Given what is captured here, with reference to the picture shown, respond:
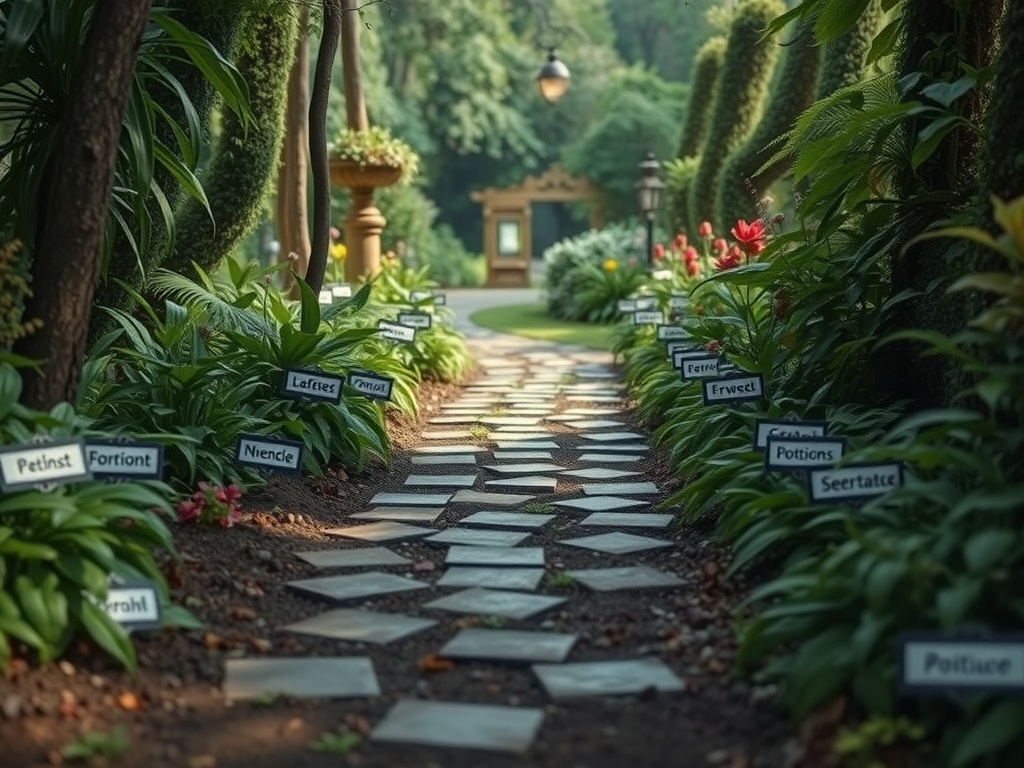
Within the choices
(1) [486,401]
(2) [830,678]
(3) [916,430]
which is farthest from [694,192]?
(2) [830,678]

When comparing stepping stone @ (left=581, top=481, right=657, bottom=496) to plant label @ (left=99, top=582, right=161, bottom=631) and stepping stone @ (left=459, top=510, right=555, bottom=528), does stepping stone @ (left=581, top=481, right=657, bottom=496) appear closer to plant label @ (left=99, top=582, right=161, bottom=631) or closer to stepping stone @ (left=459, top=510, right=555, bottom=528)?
stepping stone @ (left=459, top=510, right=555, bottom=528)

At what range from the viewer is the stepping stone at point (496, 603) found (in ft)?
11.8

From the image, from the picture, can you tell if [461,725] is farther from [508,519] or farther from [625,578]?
[508,519]

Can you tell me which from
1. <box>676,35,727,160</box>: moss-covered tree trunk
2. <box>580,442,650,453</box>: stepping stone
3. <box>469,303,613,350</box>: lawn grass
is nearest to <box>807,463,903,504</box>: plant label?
<box>580,442,650,453</box>: stepping stone

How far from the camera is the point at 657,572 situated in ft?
13.3

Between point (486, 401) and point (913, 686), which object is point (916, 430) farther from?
point (486, 401)

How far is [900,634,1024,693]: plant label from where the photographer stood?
8.12 ft

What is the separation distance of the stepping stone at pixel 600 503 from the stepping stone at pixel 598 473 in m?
0.48

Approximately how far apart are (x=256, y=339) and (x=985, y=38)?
2978mm

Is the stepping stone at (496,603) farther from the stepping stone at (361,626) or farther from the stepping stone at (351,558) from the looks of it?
the stepping stone at (351,558)

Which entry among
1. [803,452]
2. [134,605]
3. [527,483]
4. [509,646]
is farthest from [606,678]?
[527,483]

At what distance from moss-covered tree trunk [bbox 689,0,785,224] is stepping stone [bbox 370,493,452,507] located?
29.4ft

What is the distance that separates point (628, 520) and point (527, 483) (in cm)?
79

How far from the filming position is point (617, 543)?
4.41 meters
